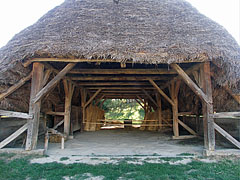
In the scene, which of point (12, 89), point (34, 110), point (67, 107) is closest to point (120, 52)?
point (34, 110)

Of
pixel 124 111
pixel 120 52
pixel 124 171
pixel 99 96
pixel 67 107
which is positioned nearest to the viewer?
pixel 124 171

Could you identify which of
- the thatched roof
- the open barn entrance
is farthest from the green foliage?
the thatched roof

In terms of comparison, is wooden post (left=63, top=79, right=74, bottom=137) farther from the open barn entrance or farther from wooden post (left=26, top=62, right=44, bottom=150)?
wooden post (left=26, top=62, right=44, bottom=150)

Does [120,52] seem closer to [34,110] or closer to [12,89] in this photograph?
[34,110]

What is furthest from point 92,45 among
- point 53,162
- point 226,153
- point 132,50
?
point 226,153

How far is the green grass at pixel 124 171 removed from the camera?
250 cm

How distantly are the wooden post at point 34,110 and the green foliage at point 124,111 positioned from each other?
15.2m

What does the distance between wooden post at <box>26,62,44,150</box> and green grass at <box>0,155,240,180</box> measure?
1.97ft

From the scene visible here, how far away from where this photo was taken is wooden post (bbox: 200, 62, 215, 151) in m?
3.75

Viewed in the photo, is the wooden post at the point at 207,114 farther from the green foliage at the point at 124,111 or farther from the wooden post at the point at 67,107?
A: the green foliage at the point at 124,111

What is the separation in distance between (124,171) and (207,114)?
8.23ft

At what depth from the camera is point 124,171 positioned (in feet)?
8.96

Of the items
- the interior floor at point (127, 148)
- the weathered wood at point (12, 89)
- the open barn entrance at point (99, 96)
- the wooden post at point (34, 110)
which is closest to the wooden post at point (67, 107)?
the open barn entrance at point (99, 96)

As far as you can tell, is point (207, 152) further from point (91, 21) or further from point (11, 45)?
point (11, 45)
